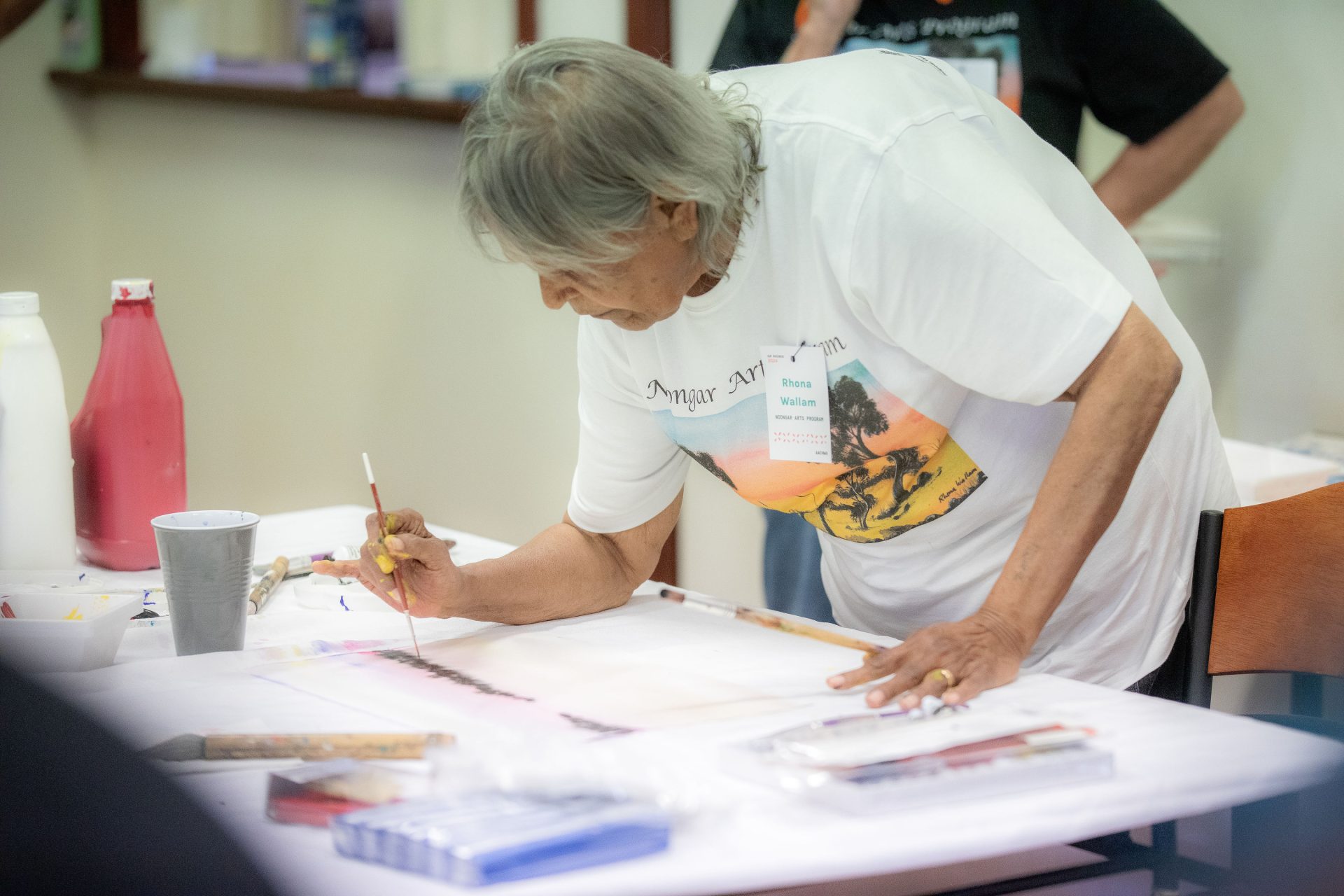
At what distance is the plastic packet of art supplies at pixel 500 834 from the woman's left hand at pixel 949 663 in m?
0.30

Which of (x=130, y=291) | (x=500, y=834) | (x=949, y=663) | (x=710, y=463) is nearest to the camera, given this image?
(x=500, y=834)

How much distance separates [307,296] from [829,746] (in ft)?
9.25

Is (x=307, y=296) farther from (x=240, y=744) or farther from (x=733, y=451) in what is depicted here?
(x=240, y=744)

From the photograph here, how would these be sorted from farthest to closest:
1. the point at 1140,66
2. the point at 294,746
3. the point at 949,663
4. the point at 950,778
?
1. the point at 1140,66
2. the point at 949,663
3. the point at 294,746
4. the point at 950,778

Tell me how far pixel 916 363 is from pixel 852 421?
0.09m

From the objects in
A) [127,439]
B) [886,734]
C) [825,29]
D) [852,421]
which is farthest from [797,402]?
[825,29]

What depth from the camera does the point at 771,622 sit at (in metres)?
1.31

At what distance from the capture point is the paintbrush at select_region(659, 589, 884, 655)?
1.22 m

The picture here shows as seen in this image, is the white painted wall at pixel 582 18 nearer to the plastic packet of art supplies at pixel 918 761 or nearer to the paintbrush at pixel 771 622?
the paintbrush at pixel 771 622

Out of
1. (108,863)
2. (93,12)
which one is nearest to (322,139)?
(93,12)

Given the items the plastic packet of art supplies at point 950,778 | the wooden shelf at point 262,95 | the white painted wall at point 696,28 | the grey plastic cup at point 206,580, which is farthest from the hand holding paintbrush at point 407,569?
the white painted wall at point 696,28

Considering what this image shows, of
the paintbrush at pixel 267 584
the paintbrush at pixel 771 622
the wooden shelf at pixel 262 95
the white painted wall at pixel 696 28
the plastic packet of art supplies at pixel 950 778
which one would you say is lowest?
the paintbrush at pixel 771 622

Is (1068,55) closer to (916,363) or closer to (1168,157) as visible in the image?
(1168,157)

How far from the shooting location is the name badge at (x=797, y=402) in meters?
1.24
